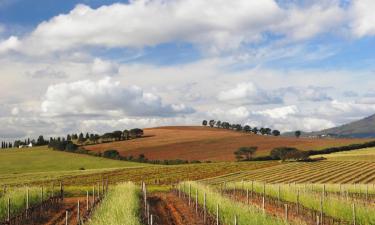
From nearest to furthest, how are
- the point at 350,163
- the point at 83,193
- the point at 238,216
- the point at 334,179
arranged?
the point at 238,216, the point at 83,193, the point at 334,179, the point at 350,163

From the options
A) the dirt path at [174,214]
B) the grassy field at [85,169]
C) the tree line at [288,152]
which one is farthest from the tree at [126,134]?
the dirt path at [174,214]

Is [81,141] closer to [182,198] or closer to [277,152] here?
[277,152]

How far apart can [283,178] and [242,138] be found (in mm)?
64742

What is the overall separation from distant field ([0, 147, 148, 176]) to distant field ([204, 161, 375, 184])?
113ft

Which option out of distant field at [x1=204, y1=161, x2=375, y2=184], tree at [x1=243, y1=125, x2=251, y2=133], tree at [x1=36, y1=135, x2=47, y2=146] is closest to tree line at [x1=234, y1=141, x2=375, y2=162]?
distant field at [x1=204, y1=161, x2=375, y2=184]

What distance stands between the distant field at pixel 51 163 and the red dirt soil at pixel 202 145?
817cm

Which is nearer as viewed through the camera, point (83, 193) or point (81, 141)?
point (83, 193)

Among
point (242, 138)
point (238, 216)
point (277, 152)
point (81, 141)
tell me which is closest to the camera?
point (238, 216)

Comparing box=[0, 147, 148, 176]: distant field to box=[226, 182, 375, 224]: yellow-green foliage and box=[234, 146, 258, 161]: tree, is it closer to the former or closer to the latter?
box=[234, 146, 258, 161]: tree

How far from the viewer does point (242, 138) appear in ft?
455

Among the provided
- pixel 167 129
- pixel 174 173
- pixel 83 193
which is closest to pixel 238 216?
pixel 83 193

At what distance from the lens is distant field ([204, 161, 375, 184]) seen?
70062 mm

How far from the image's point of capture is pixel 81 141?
152 m

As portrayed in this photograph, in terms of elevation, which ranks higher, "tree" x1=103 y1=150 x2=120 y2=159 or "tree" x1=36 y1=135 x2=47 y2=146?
"tree" x1=36 y1=135 x2=47 y2=146
